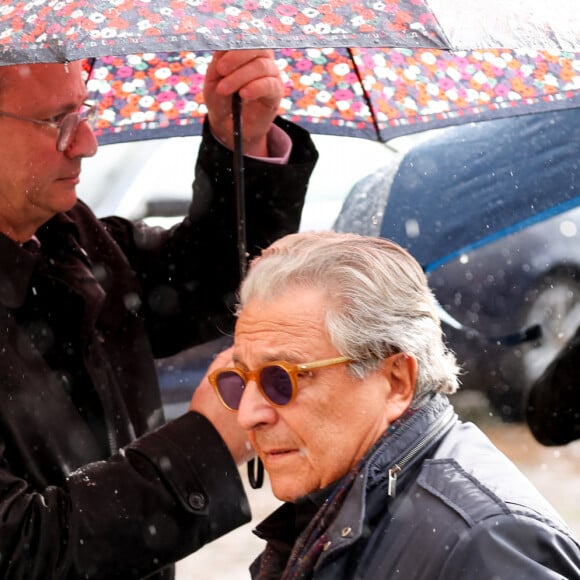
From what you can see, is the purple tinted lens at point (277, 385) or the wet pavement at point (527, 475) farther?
the wet pavement at point (527, 475)

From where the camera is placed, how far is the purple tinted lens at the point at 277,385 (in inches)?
89.8

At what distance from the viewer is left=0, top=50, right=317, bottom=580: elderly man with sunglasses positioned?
2527 millimetres

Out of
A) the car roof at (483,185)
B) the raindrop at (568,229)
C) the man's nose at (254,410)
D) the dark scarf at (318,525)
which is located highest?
the man's nose at (254,410)

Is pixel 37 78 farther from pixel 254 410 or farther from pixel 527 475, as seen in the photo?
pixel 527 475

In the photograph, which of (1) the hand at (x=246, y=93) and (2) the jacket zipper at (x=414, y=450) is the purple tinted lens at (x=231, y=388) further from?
(1) the hand at (x=246, y=93)

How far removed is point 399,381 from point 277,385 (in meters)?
0.24

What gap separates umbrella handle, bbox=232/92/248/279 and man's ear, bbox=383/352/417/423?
2.26 feet

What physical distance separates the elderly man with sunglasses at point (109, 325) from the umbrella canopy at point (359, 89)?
1.19 ft

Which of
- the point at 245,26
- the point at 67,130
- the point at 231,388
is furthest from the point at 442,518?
the point at 67,130

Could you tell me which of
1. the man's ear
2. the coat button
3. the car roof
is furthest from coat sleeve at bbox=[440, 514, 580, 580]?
the car roof

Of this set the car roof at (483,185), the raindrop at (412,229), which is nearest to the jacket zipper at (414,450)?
the car roof at (483,185)

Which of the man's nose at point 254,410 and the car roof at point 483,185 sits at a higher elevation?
the man's nose at point 254,410

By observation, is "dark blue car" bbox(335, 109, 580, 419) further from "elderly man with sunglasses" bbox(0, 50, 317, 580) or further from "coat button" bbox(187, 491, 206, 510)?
"coat button" bbox(187, 491, 206, 510)

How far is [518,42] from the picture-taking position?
89.3 inches
